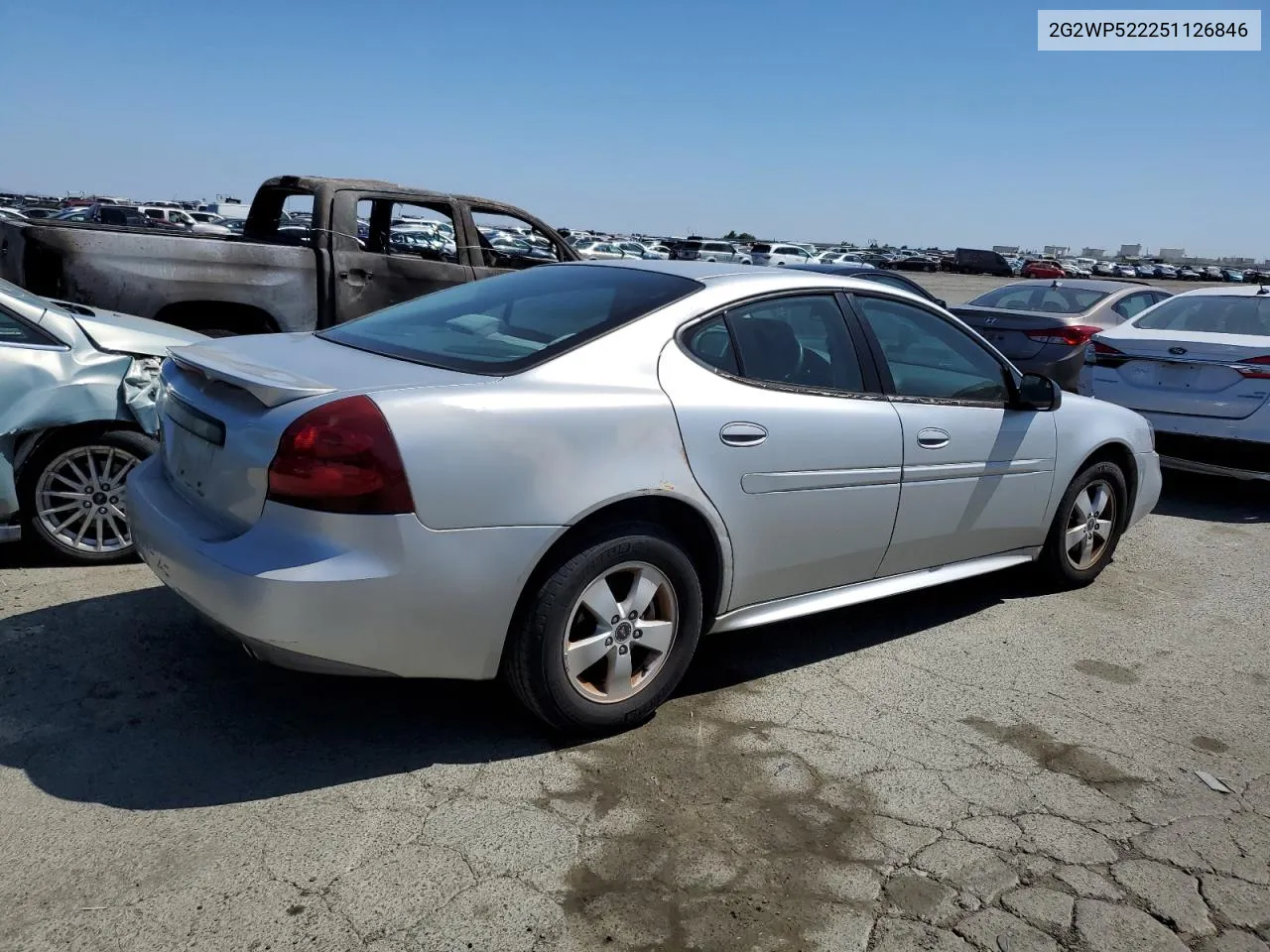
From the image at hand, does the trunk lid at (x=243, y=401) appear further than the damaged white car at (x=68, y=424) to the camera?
No

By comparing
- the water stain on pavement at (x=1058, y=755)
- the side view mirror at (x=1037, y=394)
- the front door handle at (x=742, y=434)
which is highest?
the side view mirror at (x=1037, y=394)

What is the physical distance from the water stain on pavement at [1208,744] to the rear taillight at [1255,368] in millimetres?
4188

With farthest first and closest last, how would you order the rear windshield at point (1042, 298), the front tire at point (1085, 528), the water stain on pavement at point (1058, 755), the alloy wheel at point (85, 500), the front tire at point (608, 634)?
1. the rear windshield at point (1042, 298)
2. the front tire at point (1085, 528)
3. the alloy wheel at point (85, 500)
4. the water stain on pavement at point (1058, 755)
5. the front tire at point (608, 634)

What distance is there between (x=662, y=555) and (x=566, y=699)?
0.55 m

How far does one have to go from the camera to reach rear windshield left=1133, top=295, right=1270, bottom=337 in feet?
26.3

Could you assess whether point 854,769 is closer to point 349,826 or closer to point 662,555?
point 662,555

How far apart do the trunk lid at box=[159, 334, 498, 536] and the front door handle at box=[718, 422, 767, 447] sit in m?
0.85

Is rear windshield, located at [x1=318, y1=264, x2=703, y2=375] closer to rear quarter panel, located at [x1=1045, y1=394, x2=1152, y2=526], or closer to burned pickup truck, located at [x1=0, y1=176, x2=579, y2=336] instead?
rear quarter panel, located at [x1=1045, y1=394, x2=1152, y2=526]

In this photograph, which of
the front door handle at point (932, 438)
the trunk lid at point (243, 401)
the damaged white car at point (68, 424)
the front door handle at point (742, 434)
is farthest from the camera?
the damaged white car at point (68, 424)

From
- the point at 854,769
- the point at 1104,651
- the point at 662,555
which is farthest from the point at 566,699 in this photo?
the point at 1104,651

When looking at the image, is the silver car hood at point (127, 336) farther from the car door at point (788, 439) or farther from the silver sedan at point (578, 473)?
the car door at point (788, 439)

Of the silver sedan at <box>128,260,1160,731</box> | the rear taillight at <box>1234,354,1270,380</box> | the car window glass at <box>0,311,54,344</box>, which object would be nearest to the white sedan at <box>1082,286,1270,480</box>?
the rear taillight at <box>1234,354,1270,380</box>

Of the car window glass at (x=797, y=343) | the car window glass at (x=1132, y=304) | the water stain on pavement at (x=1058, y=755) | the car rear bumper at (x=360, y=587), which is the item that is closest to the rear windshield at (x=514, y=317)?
the car window glass at (x=797, y=343)

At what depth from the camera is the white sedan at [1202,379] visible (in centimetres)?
736
